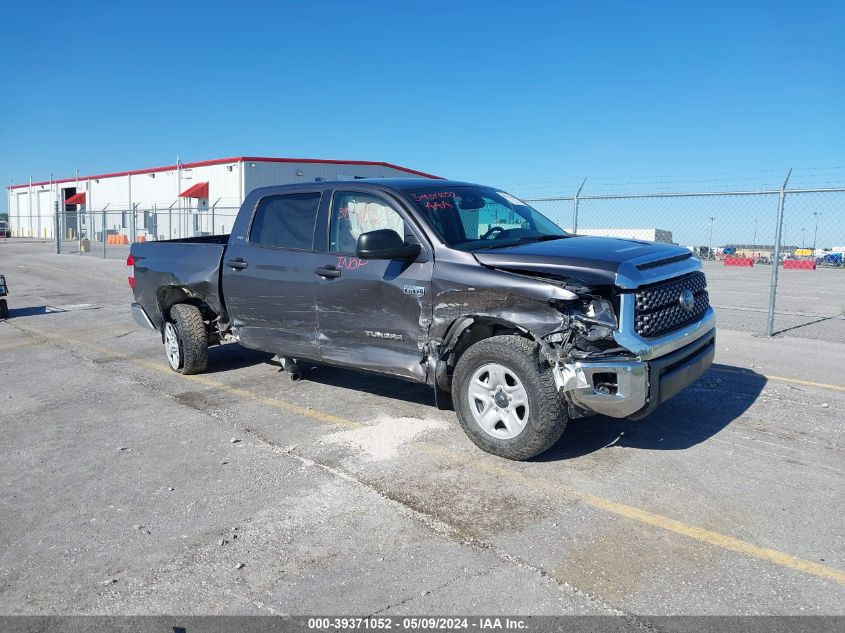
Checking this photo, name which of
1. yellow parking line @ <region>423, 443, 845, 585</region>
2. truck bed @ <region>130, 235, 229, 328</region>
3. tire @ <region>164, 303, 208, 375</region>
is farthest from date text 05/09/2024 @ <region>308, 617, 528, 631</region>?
tire @ <region>164, 303, 208, 375</region>

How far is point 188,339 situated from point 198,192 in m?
34.4

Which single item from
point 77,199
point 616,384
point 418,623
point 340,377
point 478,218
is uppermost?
point 77,199

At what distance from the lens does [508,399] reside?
451 centimetres

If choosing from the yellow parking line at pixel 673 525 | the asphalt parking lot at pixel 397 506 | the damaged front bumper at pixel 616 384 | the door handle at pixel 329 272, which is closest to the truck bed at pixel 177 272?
the asphalt parking lot at pixel 397 506

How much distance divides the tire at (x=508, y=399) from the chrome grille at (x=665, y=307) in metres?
0.68

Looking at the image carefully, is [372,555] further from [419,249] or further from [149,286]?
[149,286]

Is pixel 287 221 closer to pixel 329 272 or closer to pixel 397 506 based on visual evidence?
pixel 329 272

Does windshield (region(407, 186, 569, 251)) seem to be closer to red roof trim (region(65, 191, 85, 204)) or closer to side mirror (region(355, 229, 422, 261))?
side mirror (region(355, 229, 422, 261))

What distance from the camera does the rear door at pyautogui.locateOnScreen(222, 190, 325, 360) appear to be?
576 cm

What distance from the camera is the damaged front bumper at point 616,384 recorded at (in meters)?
4.12

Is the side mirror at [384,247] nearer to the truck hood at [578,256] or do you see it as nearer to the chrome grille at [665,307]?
the truck hood at [578,256]

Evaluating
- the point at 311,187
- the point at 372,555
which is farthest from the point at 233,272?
the point at 372,555

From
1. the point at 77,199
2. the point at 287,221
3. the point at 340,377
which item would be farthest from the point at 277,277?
the point at 77,199

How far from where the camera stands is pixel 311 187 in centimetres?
592
